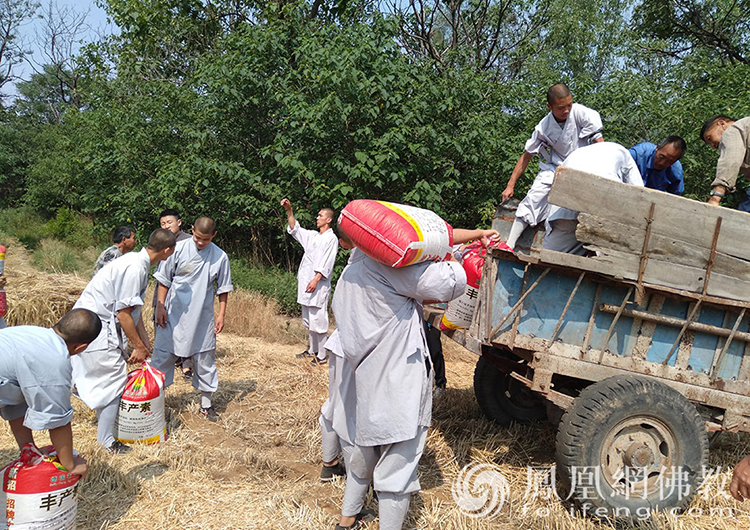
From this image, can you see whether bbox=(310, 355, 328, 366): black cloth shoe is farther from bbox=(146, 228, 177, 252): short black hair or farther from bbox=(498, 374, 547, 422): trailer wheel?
bbox=(146, 228, 177, 252): short black hair

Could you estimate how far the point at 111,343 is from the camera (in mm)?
4211

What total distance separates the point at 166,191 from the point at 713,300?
372 inches

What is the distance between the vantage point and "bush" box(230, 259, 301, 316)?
9.66m

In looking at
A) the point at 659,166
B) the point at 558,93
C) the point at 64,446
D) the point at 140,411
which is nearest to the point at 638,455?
the point at 659,166

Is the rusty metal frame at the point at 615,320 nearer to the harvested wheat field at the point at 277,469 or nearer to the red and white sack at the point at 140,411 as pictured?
the harvested wheat field at the point at 277,469

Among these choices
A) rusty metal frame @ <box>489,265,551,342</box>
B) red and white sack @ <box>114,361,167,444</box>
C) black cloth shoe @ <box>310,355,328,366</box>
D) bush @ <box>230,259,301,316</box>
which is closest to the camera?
rusty metal frame @ <box>489,265,551,342</box>

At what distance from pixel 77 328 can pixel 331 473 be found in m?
2.00

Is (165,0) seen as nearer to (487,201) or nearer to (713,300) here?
(487,201)

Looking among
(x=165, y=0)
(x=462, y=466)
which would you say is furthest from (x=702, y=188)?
(x=165, y=0)

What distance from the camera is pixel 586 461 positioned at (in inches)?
132

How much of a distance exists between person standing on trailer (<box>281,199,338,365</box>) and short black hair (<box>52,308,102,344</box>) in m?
4.05

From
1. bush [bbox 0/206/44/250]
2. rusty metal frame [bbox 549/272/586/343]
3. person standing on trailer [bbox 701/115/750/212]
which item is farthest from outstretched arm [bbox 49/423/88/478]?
bush [bbox 0/206/44/250]

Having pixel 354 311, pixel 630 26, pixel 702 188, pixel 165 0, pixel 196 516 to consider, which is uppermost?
pixel 630 26

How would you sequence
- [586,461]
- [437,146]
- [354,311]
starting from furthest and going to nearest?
[437,146] < [586,461] < [354,311]
